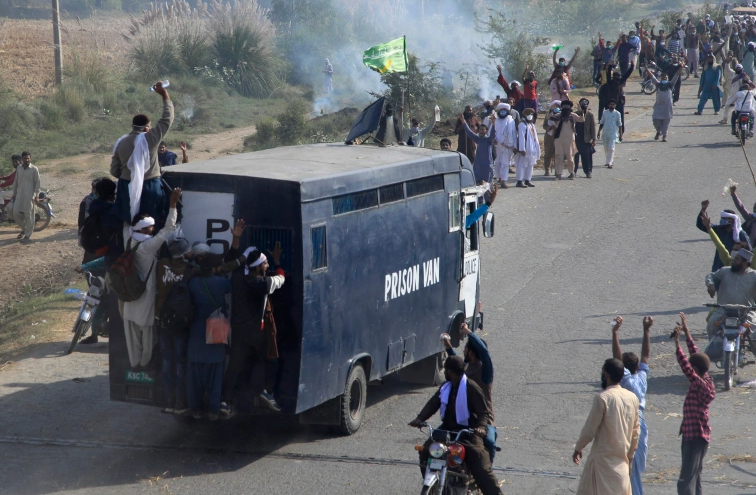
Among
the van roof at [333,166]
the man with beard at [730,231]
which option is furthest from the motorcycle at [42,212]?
the man with beard at [730,231]

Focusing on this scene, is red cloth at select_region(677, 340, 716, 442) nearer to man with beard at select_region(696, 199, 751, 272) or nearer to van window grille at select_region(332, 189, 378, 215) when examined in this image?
van window grille at select_region(332, 189, 378, 215)

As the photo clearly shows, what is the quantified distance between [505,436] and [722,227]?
4.98 metres

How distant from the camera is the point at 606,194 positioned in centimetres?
2100

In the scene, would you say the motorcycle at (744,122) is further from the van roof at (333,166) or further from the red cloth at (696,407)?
the red cloth at (696,407)

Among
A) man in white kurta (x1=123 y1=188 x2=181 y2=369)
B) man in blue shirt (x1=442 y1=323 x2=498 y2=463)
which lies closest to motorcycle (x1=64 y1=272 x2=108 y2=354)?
man in white kurta (x1=123 y1=188 x2=181 y2=369)

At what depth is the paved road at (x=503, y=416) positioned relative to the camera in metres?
7.87

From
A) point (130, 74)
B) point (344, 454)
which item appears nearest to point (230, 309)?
point (344, 454)

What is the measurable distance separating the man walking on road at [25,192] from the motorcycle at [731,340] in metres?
12.5

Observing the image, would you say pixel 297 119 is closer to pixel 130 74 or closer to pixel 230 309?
pixel 130 74

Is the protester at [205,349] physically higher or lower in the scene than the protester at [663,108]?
lower

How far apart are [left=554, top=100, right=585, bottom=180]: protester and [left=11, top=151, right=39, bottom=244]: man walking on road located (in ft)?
37.7

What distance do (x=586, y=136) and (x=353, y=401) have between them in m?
14.2

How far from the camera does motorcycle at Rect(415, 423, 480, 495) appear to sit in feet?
21.0

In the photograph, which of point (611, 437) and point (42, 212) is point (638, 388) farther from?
point (42, 212)
